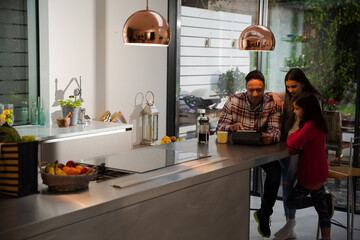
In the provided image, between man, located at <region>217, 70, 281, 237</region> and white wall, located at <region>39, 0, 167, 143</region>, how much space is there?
62.0 inches

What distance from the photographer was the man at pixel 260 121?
3793 millimetres

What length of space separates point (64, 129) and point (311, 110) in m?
2.17

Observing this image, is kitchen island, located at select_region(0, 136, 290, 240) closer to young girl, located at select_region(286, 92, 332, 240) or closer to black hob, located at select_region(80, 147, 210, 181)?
black hob, located at select_region(80, 147, 210, 181)

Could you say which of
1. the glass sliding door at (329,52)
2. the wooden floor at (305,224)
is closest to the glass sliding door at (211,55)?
the glass sliding door at (329,52)

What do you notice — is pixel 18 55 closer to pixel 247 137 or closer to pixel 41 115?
pixel 41 115

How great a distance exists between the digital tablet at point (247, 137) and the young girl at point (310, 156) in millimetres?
242

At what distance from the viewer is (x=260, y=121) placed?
3.91 m

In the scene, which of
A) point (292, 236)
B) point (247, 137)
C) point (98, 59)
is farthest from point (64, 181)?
point (98, 59)

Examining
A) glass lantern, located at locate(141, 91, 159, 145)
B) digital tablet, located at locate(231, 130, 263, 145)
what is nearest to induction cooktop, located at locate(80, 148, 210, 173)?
digital tablet, located at locate(231, 130, 263, 145)

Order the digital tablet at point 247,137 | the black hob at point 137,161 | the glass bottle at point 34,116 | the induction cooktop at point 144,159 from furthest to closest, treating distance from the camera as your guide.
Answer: the glass bottle at point 34,116 < the digital tablet at point 247,137 < the induction cooktop at point 144,159 < the black hob at point 137,161

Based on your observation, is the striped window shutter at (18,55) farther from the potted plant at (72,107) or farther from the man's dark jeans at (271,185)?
the man's dark jeans at (271,185)

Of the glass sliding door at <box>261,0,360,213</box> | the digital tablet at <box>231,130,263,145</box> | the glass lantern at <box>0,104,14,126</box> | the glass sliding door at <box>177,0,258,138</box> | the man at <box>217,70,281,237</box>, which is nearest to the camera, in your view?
the digital tablet at <box>231,130,263,145</box>

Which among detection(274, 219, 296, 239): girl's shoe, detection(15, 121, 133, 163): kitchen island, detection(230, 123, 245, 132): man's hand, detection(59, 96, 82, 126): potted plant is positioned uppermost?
detection(59, 96, 82, 126): potted plant

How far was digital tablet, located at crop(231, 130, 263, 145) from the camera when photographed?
3.65m
